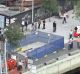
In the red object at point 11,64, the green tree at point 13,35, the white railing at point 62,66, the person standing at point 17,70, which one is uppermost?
the green tree at point 13,35

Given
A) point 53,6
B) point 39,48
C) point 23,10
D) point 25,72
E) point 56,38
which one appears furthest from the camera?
point 23,10

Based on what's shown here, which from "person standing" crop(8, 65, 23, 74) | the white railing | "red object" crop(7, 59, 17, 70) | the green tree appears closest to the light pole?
"person standing" crop(8, 65, 23, 74)

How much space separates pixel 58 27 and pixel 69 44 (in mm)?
6451

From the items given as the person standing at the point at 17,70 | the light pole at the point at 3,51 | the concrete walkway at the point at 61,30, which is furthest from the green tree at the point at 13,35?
the light pole at the point at 3,51

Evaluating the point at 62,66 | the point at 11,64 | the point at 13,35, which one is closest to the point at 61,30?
the point at 62,66

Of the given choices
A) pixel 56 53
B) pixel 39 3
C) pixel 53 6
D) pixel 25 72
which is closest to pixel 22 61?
pixel 25 72

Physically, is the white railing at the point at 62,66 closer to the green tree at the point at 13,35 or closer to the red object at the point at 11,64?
the red object at the point at 11,64

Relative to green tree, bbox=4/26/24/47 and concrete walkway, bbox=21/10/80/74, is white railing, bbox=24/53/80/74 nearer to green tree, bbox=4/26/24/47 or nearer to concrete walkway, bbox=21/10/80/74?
concrete walkway, bbox=21/10/80/74

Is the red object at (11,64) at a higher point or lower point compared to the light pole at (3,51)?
lower

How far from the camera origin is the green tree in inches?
1360

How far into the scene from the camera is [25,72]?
32406 millimetres

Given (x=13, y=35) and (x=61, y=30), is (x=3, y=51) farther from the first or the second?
(x=61, y=30)

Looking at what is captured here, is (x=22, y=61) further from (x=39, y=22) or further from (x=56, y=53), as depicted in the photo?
(x=39, y=22)

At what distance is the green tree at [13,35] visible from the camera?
3454 cm
